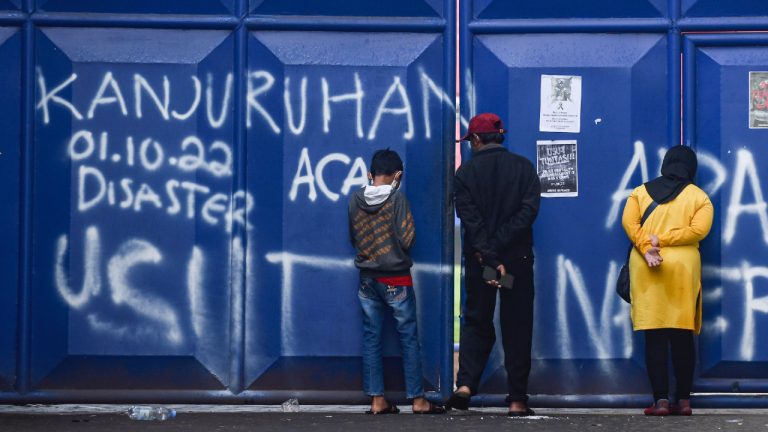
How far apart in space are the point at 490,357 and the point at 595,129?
163 cm

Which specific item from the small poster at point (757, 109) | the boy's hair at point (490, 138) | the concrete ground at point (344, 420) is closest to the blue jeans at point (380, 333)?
the concrete ground at point (344, 420)

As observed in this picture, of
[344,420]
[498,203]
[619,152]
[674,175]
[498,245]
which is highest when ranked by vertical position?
[619,152]

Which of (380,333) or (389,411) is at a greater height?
(380,333)

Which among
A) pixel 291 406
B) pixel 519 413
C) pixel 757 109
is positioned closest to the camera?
pixel 519 413

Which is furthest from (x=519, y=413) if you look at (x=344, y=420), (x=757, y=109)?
(x=757, y=109)

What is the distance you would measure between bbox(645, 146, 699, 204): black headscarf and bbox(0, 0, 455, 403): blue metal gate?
4.39 feet

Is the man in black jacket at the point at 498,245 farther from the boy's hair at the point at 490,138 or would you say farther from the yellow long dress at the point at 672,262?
the yellow long dress at the point at 672,262

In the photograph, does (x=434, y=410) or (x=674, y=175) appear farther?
(x=434, y=410)

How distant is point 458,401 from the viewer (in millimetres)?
8359

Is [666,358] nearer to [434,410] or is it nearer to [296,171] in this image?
[434,410]

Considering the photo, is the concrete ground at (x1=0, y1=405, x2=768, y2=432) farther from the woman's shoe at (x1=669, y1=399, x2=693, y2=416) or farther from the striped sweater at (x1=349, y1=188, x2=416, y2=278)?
the striped sweater at (x1=349, y1=188, x2=416, y2=278)

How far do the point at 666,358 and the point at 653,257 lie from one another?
2.17 ft

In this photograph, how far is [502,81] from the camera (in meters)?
8.79

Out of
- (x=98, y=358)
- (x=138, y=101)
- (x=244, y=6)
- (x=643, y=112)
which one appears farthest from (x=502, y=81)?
(x=98, y=358)
